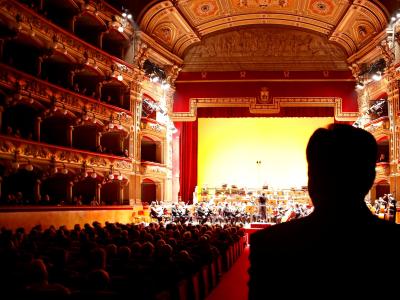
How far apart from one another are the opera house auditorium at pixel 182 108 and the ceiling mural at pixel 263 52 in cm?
5

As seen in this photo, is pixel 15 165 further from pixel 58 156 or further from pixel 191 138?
pixel 191 138

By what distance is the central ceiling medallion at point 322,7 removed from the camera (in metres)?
19.7

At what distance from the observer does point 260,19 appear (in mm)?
21812

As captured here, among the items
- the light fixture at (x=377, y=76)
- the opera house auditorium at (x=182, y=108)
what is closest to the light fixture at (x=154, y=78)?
the opera house auditorium at (x=182, y=108)

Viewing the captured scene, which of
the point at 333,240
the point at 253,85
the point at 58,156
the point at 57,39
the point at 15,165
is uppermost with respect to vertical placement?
the point at 253,85

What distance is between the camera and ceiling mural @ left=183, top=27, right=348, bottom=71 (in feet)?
74.7

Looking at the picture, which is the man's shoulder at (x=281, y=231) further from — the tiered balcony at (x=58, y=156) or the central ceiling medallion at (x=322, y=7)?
the central ceiling medallion at (x=322, y=7)

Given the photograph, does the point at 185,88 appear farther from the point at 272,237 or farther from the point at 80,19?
the point at 272,237

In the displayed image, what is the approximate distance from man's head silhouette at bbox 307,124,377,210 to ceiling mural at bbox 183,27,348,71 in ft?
72.3

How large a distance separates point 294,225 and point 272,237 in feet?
0.26

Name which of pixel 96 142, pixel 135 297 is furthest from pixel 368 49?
pixel 135 297

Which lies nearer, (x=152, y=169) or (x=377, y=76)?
(x=377, y=76)

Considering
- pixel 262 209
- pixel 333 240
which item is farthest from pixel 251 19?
pixel 333 240

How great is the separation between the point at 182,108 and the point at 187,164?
9.05 feet
